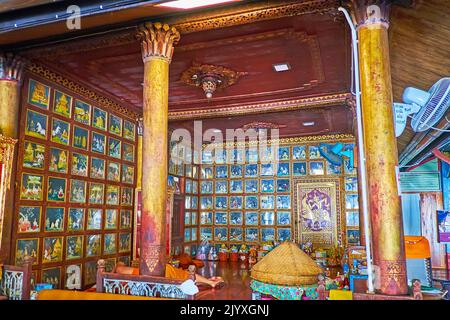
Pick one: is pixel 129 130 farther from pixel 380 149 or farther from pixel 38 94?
pixel 380 149

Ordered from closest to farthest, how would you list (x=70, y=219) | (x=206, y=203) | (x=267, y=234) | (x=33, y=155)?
(x=33, y=155) < (x=70, y=219) < (x=267, y=234) < (x=206, y=203)

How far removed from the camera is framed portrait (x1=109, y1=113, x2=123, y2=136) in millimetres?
10250

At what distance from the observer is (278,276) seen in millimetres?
3600

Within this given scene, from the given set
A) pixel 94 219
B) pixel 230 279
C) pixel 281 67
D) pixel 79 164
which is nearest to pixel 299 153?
pixel 230 279

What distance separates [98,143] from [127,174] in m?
1.49

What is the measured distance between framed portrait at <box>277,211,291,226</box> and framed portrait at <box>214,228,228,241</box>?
233 centimetres

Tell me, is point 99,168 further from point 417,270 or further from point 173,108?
point 417,270

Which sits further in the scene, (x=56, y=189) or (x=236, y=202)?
(x=236, y=202)

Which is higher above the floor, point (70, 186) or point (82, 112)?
point (82, 112)

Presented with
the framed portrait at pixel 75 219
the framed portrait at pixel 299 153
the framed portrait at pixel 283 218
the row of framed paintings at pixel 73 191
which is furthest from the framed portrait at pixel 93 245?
the framed portrait at pixel 299 153

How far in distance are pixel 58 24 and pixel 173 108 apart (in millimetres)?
5586

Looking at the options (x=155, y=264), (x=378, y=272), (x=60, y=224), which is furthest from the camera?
(x=60, y=224)

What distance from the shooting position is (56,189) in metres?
8.22
